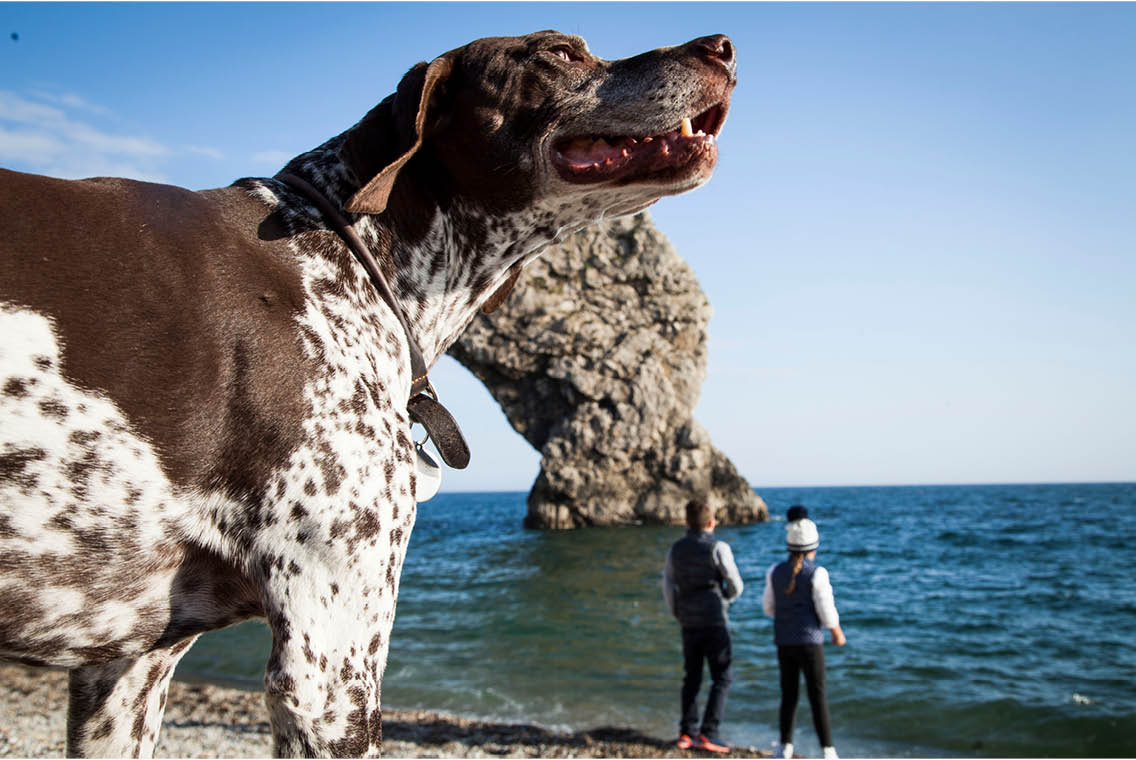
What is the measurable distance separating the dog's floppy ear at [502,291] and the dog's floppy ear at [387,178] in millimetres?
620

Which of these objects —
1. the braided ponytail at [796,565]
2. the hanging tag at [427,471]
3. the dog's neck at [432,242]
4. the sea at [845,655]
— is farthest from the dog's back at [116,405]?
the sea at [845,655]

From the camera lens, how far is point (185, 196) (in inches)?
75.1

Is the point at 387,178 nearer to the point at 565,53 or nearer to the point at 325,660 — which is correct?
the point at 565,53

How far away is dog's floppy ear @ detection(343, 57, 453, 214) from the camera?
2.02 meters

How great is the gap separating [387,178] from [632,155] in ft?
2.37

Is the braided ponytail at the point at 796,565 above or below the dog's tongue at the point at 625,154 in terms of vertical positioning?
below

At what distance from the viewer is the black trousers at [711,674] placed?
28.0 ft

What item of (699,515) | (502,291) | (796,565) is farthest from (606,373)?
(502,291)

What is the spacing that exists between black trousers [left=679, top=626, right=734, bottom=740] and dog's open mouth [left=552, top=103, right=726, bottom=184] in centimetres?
712

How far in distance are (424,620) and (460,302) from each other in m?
15.8

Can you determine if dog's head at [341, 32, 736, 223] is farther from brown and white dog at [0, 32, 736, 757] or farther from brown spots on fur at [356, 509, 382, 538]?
brown spots on fur at [356, 509, 382, 538]

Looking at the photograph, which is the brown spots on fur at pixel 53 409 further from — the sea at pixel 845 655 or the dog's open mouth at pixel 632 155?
the sea at pixel 845 655

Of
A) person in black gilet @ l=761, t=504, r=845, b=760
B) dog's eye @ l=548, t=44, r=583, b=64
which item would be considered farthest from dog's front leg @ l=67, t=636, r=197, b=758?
person in black gilet @ l=761, t=504, r=845, b=760

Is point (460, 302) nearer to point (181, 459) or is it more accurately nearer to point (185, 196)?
point (185, 196)
